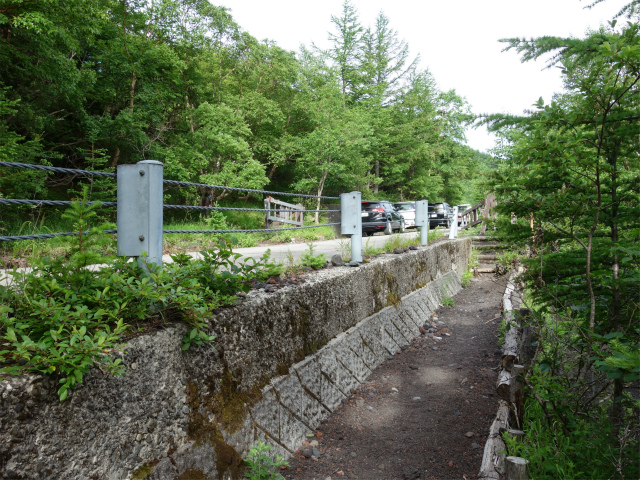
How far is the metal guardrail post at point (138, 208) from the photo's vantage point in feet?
7.47

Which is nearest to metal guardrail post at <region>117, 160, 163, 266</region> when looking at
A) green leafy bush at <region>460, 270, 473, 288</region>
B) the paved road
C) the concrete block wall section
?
the concrete block wall section

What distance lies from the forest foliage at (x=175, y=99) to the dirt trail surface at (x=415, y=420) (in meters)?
2.77

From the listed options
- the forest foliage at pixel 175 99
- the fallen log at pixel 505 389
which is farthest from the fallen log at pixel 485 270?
the fallen log at pixel 505 389

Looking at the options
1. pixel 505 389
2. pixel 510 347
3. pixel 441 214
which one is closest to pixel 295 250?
pixel 510 347

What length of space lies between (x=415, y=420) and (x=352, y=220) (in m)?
2.37

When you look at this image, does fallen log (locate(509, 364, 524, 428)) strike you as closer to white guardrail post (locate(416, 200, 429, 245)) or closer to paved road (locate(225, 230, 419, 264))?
paved road (locate(225, 230, 419, 264))

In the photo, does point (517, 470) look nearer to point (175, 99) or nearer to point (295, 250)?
point (295, 250)

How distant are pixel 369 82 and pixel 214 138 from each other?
66.4ft

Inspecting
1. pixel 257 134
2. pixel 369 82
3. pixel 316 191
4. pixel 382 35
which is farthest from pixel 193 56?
pixel 382 35

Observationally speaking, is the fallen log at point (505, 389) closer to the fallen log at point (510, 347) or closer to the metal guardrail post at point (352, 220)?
the fallen log at point (510, 347)

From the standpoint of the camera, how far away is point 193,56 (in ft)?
66.9

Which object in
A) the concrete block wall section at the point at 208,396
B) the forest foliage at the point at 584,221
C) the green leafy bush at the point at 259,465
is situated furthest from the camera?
the green leafy bush at the point at 259,465

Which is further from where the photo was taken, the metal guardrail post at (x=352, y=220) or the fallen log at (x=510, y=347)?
the metal guardrail post at (x=352, y=220)

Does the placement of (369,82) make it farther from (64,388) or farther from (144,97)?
(64,388)
